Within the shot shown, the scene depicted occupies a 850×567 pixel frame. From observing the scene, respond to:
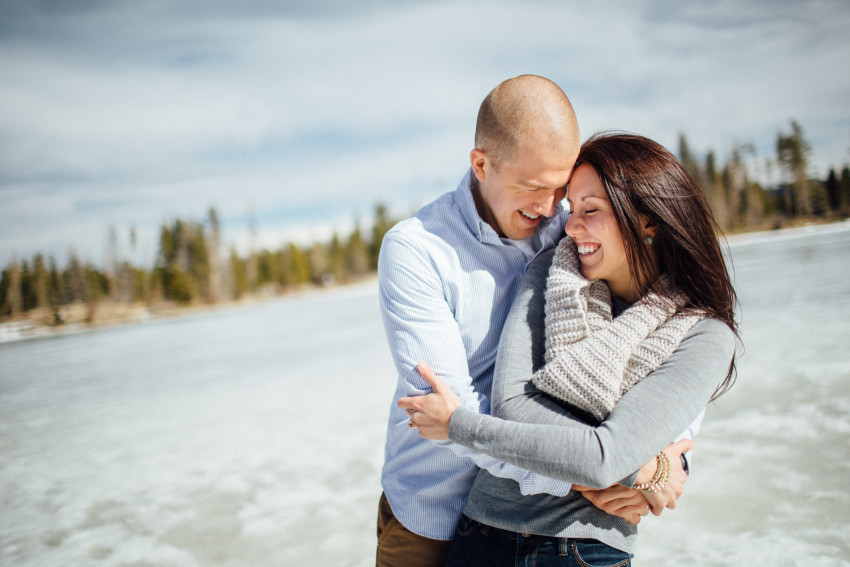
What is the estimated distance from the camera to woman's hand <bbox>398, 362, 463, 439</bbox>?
1.50m

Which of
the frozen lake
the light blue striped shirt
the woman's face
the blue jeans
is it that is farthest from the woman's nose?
the frozen lake

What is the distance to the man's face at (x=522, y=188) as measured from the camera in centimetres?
178

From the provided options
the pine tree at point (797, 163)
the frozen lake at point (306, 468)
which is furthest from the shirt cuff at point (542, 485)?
the pine tree at point (797, 163)

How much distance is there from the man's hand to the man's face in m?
0.93

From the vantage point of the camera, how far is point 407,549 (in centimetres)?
187

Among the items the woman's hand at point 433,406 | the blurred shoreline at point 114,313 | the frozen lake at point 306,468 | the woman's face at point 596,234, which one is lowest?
the blurred shoreline at point 114,313

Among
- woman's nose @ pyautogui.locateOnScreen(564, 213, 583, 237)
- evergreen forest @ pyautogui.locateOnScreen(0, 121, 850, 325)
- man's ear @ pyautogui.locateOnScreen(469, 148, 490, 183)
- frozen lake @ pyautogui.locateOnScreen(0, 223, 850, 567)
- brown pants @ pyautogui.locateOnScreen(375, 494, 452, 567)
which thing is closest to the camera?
woman's nose @ pyautogui.locateOnScreen(564, 213, 583, 237)

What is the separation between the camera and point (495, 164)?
1903 mm

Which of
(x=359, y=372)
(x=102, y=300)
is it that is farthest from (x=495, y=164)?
(x=102, y=300)

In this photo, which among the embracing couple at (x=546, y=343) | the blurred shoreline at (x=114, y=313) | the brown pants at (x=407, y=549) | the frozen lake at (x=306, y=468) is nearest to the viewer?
the embracing couple at (x=546, y=343)

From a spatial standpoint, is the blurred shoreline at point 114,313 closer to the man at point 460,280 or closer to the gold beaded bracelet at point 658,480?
the man at point 460,280

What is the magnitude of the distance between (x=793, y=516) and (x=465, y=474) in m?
2.45

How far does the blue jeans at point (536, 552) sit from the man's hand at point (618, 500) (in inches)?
5.2

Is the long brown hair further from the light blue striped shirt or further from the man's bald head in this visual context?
the light blue striped shirt
